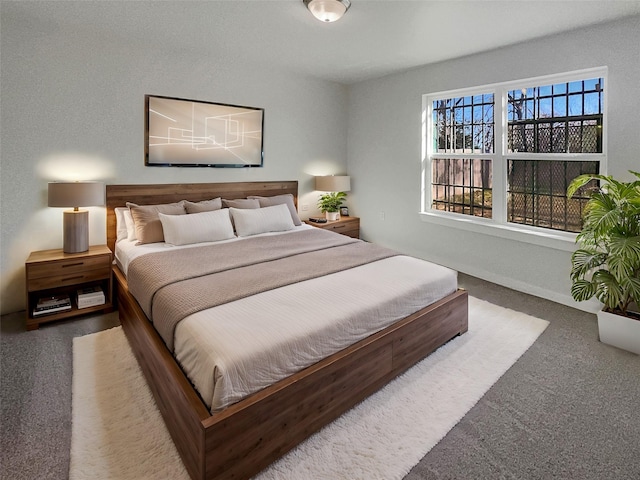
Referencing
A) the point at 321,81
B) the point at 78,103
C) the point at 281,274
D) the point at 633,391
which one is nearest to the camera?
the point at 633,391

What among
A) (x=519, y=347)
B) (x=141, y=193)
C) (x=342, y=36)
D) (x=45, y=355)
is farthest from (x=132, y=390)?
(x=342, y=36)

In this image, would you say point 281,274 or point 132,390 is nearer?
point 132,390

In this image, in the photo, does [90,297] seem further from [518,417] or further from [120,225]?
[518,417]

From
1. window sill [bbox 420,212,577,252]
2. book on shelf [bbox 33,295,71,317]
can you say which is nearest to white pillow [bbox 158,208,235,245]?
book on shelf [bbox 33,295,71,317]

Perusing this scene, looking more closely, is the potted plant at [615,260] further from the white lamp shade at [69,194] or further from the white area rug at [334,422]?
the white lamp shade at [69,194]

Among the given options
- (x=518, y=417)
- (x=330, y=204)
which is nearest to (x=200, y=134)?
(x=330, y=204)

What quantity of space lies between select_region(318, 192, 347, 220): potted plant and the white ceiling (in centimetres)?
185

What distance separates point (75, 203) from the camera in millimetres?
3061

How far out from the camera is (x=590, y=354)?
8.44 feet

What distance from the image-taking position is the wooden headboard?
11.9 feet

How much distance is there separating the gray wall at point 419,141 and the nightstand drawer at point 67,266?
→ 11.3 ft

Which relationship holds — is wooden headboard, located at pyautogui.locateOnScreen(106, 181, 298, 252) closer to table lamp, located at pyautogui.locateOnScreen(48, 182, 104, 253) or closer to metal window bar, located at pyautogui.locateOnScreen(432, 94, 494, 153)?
table lamp, located at pyautogui.locateOnScreen(48, 182, 104, 253)

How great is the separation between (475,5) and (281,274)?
243 cm

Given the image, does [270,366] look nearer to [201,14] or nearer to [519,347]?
[519,347]
